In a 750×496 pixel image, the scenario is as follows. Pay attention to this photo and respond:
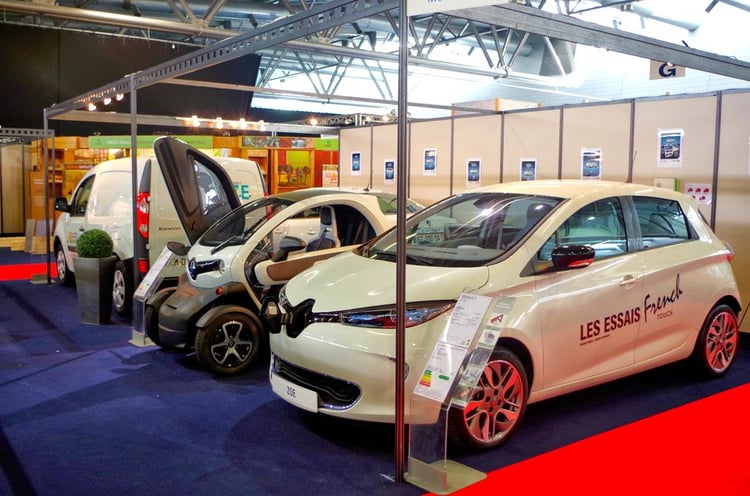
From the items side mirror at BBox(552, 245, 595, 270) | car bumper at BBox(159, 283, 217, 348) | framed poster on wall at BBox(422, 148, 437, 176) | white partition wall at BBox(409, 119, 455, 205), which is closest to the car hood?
side mirror at BBox(552, 245, 595, 270)

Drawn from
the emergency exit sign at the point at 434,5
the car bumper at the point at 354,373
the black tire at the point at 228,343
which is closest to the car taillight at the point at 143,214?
the black tire at the point at 228,343

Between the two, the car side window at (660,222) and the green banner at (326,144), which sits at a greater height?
the green banner at (326,144)

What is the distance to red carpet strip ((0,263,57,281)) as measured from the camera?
1070cm

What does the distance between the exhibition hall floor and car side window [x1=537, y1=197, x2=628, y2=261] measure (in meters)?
1.05

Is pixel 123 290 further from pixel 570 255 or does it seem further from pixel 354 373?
pixel 570 255

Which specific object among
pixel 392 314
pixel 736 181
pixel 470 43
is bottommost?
pixel 392 314

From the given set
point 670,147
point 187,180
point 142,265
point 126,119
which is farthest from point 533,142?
point 126,119

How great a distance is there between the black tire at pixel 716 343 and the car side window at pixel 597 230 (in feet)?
3.51

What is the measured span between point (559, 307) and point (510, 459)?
0.87 m

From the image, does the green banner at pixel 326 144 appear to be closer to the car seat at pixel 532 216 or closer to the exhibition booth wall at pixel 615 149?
the exhibition booth wall at pixel 615 149

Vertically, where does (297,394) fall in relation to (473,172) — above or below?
below

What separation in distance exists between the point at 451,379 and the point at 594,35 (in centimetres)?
259

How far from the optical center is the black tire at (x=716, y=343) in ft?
16.1

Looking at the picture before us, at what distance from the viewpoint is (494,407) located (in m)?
3.74
